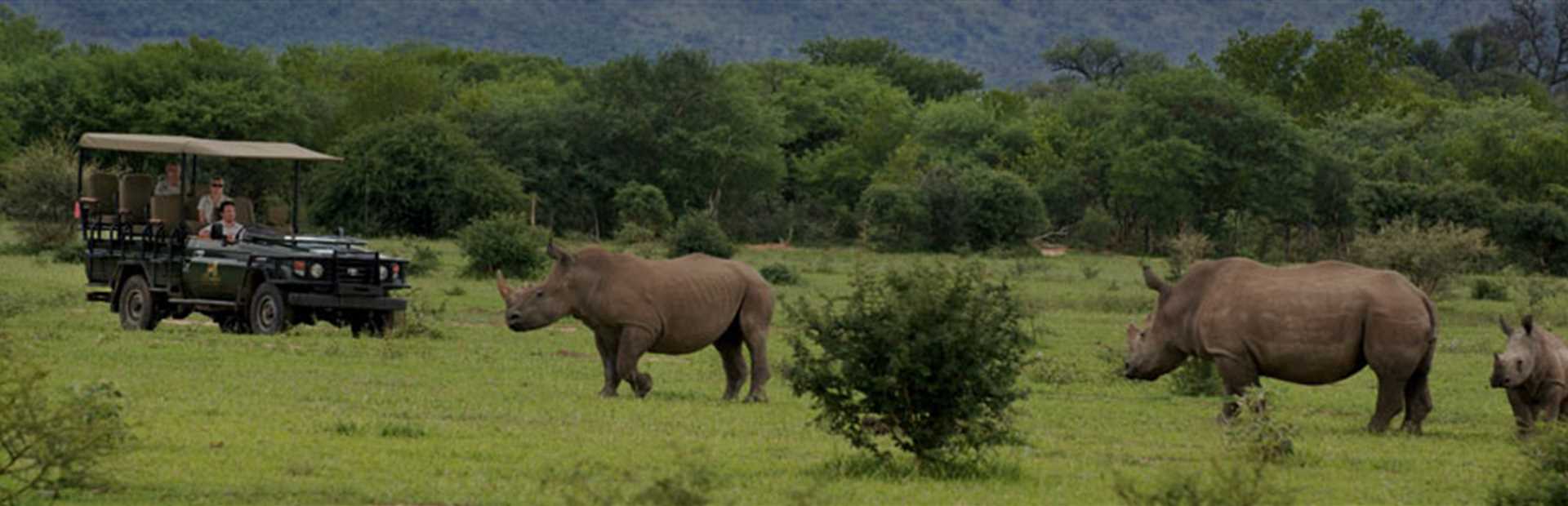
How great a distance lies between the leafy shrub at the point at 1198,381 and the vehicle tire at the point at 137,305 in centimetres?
1329

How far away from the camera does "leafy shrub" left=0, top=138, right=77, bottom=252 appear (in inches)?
2016

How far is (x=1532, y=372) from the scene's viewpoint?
18.5 meters

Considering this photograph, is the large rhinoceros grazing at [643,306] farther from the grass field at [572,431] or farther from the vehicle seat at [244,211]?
the vehicle seat at [244,211]

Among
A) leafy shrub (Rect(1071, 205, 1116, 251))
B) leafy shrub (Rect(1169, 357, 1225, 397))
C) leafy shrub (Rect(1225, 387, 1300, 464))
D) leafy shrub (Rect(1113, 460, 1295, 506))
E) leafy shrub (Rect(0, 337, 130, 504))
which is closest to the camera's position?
leafy shrub (Rect(1113, 460, 1295, 506))

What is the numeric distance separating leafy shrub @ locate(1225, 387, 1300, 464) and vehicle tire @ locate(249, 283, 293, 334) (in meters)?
13.9

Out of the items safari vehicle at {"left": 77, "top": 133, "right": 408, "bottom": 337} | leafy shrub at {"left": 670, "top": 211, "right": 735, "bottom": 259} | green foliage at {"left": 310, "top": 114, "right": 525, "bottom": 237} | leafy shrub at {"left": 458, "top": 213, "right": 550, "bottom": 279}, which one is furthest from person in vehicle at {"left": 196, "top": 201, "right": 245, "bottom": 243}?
green foliage at {"left": 310, "top": 114, "right": 525, "bottom": 237}

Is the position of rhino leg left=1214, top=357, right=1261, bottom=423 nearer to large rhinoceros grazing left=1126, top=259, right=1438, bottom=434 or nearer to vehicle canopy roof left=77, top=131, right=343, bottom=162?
large rhinoceros grazing left=1126, top=259, right=1438, bottom=434

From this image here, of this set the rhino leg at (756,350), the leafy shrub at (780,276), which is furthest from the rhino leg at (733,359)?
the leafy shrub at (780,276)

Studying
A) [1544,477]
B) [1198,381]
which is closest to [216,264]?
[1198,381]

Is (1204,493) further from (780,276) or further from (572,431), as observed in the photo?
(780,276)

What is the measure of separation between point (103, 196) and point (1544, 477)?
21.0 meters

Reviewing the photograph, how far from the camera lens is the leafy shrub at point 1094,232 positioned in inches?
3068

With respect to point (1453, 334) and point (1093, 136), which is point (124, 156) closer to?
point (1453, 334)

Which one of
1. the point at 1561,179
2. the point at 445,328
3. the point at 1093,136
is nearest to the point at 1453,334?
the point at 445,328
